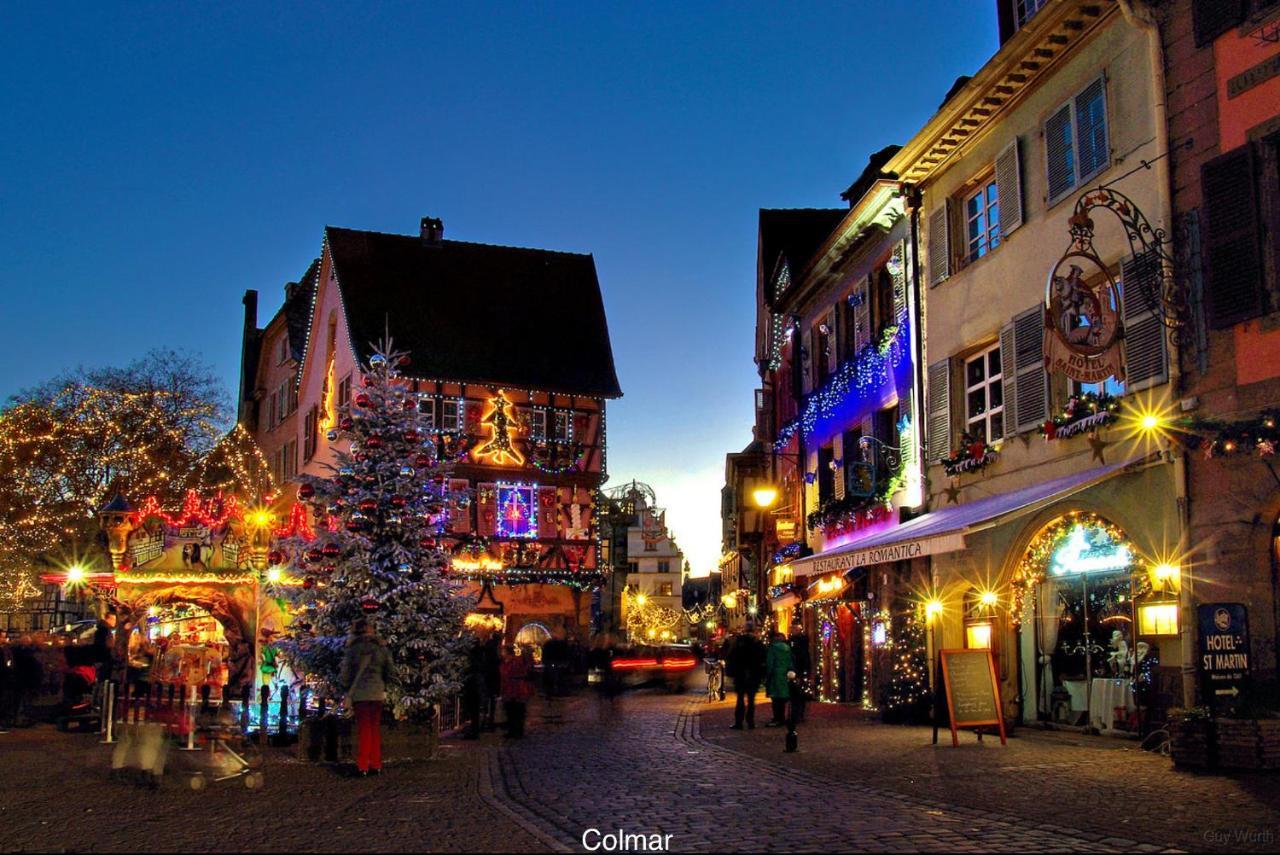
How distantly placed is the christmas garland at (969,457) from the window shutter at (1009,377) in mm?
523

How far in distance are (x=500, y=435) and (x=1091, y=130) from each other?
24.7m

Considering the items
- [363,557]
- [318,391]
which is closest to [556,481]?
[318,391]

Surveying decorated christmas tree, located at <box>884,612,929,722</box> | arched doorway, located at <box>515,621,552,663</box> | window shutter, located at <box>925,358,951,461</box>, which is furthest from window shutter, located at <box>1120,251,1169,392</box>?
arched doorway, located at <box>515,621,552,663</box>

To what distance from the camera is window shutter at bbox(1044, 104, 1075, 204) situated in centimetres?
1616

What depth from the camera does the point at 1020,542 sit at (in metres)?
16.9

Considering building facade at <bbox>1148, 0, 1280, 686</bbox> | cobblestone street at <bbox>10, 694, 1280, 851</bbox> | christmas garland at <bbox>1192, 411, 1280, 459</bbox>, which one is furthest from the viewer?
building facade at <bbox>1148, 0, 1280, 686</bbox>

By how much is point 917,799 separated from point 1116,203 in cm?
701

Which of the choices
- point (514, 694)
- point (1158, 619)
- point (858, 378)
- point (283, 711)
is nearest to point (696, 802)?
point (1158, 619)

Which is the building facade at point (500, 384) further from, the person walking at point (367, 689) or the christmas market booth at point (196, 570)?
the person walking at point (367, 689)

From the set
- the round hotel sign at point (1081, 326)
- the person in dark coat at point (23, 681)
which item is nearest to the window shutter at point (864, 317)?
the round hotel sign at point (1081, 326)

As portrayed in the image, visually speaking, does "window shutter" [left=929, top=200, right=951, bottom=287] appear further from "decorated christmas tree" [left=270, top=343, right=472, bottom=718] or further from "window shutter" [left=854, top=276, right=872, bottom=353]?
"decorated christmas tree" [left=270, top=343, right=472, bottom=718]

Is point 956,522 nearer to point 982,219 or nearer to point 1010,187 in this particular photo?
point 1010,187

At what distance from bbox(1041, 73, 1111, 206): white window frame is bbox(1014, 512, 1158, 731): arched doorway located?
4125mm

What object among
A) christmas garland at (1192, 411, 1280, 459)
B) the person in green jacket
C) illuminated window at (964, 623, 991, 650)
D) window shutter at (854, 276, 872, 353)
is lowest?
the person in green jacket
